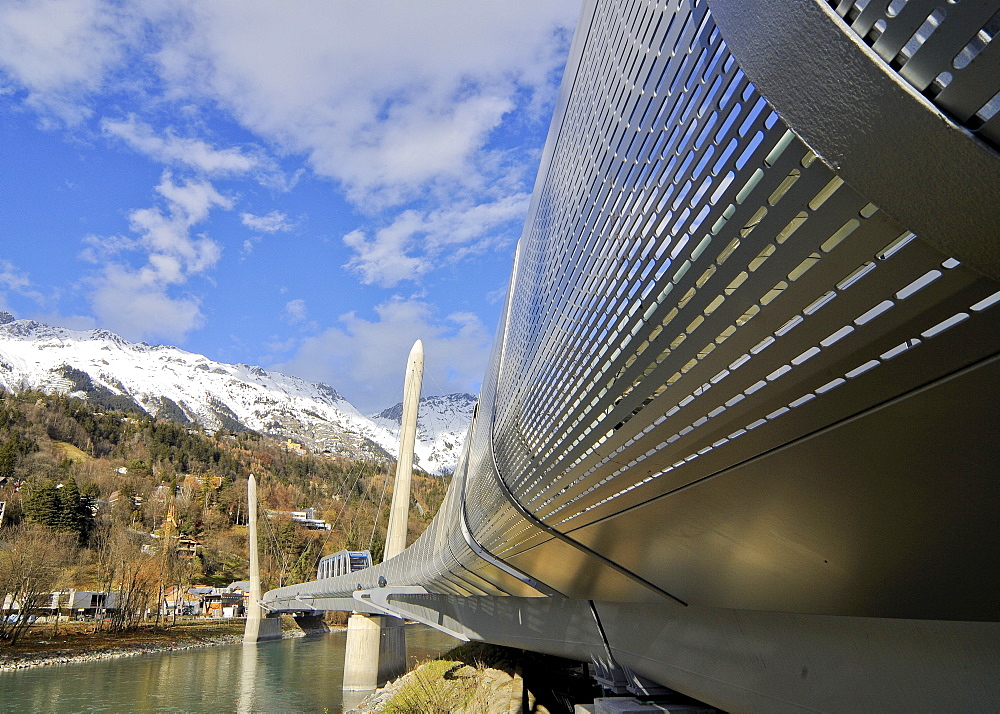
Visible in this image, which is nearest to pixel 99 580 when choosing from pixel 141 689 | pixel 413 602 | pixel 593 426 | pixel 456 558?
pixel 141 689

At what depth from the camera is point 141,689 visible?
2516cm

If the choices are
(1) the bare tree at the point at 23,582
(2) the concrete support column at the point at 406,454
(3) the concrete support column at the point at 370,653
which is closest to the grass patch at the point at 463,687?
(3) the concrete support column at the point at 370,653

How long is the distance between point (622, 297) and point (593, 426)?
3.58 feet

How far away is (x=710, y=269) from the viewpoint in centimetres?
239

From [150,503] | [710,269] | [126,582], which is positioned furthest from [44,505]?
[710,269]

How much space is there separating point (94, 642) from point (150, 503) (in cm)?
4752

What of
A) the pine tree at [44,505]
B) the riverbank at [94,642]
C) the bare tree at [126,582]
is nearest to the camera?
the riverbank at [94,642]

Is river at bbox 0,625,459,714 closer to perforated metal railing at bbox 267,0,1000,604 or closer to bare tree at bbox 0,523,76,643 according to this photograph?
bare tree at bbox 0,523,76,643

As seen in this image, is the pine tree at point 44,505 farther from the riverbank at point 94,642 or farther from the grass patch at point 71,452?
the grass patch at point 71,452

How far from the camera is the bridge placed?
5.48 ft

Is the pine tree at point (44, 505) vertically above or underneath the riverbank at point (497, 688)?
above

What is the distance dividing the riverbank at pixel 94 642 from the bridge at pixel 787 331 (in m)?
35.0

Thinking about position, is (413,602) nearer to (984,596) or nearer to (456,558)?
(456,558)

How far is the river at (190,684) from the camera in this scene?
21.9 m
